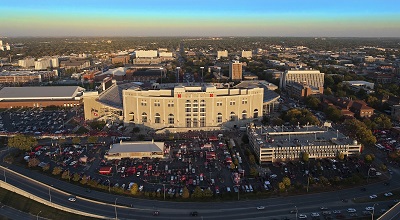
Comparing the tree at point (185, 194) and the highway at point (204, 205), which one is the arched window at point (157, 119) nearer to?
the highway at point (204, 205)

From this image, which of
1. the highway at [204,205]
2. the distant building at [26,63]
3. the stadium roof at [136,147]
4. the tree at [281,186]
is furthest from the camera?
the distant building at [26,63]

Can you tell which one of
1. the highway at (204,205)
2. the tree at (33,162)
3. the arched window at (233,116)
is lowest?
the highway at (204,205)

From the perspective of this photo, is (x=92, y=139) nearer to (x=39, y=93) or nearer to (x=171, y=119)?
(x=171, y=119)

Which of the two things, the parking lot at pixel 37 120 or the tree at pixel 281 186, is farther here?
the parking lot at pixel 37 120

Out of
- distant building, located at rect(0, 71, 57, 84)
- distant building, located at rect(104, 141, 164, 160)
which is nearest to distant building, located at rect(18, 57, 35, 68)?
distant building, located at rect(0, 71, 57, 84)

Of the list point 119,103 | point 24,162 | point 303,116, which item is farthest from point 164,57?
point 24,162

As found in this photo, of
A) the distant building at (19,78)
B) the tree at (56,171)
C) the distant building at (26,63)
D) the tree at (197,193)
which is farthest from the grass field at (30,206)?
the distant building at (26,63)

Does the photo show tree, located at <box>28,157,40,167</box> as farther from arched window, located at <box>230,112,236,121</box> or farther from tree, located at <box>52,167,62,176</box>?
arched window, located at <box>230,112,236,121</box>

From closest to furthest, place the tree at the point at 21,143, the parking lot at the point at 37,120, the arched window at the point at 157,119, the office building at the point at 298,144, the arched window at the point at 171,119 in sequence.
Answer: the office building at the point at 298,144
the tree at the point at 21,143
the parking lot at the point at 37,120
the arched window at the point at 171,119
the arched window at the point at 157,119

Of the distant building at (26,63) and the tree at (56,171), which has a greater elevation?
the distant building at (26,63)
